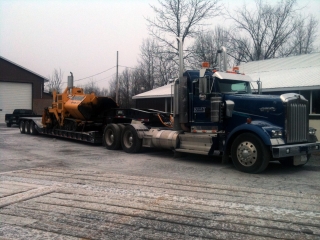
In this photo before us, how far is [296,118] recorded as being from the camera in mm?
9648

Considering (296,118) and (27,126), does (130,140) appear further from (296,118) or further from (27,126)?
(27,126)

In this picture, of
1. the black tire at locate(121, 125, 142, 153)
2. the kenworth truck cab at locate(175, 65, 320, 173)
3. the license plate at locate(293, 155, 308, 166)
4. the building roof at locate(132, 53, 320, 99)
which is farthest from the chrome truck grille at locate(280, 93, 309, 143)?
the black tire at locate(121, 125, 142, 153)

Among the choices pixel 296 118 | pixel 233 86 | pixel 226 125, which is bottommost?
pixel 226 125

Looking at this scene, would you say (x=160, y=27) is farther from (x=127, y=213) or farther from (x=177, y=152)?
(x=127, y=213)

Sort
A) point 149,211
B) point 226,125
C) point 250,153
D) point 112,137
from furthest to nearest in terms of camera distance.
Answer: point 112,137 → point 226,125 → point 250,153 → point 149,211

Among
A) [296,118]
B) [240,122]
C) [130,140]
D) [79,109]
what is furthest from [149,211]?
[79,109]

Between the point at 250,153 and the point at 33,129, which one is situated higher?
the point at 33,129

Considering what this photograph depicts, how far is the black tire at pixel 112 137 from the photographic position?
14797 mm

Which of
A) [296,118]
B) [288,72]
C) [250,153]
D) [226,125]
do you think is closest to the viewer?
[250,153]

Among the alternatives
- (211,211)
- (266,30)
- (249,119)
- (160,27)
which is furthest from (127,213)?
(266,30)

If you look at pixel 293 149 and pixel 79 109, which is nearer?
pixel 293 149

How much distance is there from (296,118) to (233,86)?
2.21 metres

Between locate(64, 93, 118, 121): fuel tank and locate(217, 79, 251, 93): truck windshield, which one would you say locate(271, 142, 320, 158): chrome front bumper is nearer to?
locate(217, 79, 251, 93): truck windshield

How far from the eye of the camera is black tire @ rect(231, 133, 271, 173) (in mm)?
9242
